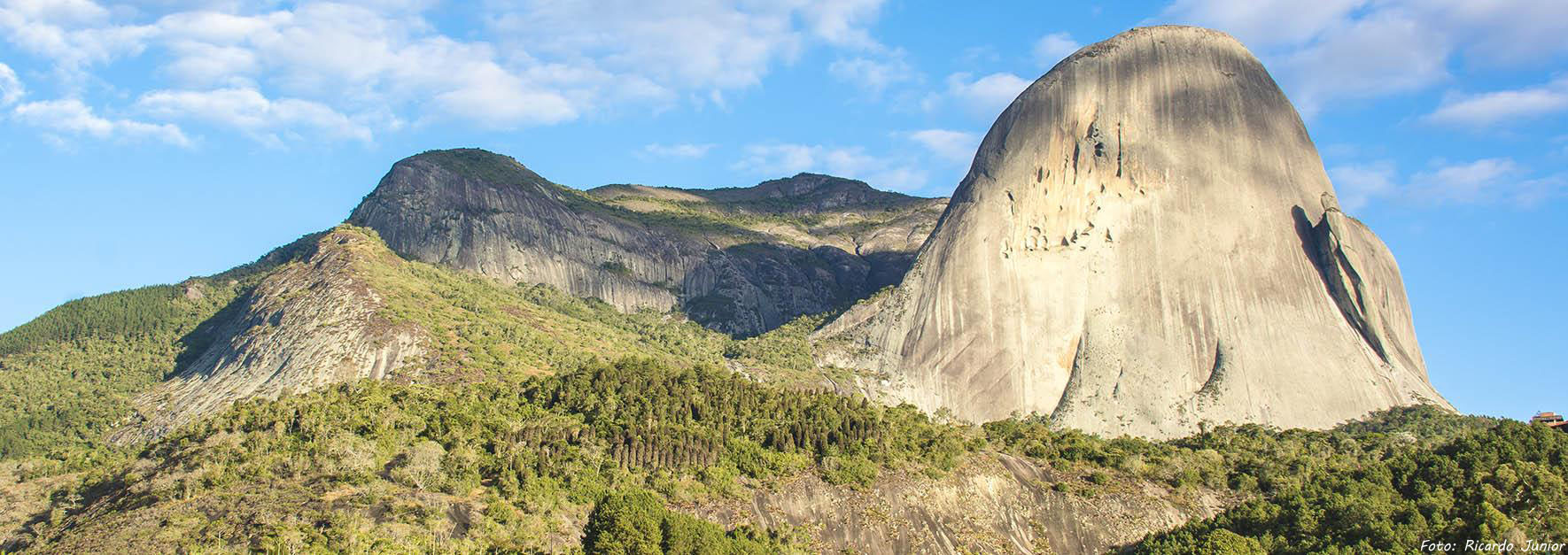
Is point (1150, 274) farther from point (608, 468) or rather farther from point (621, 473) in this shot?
point (621, 473)

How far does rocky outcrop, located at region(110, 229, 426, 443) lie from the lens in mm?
103625

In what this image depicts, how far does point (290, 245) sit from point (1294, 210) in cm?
10660

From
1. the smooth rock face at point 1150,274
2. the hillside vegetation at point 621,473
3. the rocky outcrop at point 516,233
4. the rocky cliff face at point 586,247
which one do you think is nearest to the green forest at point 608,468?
the hillside vegetation at point 621,473

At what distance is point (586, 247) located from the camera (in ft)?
575

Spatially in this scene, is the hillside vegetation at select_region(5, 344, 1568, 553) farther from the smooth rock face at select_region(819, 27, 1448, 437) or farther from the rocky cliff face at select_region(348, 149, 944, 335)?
the rocky cliff face at select_region(348, 149, 944, 335)

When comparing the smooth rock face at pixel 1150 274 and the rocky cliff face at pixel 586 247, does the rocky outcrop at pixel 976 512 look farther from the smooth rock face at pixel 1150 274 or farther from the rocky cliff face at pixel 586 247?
the rocky cliff face at pixel 586 247

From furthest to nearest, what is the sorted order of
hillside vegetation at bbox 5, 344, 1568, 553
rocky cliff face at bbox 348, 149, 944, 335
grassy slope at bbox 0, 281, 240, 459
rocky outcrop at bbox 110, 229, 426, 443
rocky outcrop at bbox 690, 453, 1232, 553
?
rocky cliff face at bbox 348, 149, 944, 335 → grassy slope at bbox 0, 281, 240, 459 → rocky outcrop at bbox 110, 229, 426, 443 → rocky outcrop at bbox 690, 453, 1232, 553 → hillside vegetation at bbox 5, 344, 1568, 553

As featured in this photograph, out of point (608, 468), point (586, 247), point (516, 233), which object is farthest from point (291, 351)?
point (586, 247)

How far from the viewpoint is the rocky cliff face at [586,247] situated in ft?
543

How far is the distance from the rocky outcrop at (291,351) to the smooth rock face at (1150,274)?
46.9 metres

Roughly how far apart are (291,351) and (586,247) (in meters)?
68.4

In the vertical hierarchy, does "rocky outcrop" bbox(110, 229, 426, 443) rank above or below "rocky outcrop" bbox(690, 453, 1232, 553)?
above

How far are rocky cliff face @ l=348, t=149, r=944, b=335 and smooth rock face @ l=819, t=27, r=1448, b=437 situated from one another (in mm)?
32908

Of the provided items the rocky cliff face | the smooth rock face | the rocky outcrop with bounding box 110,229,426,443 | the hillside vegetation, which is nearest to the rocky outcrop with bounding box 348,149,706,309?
the rocky cliff face
